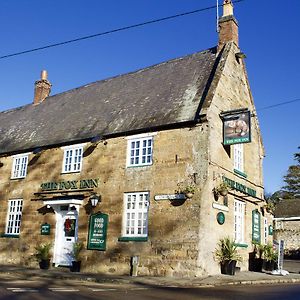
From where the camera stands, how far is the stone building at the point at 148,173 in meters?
15.5

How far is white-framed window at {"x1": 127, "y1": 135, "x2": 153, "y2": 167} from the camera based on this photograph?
1708 centimetres

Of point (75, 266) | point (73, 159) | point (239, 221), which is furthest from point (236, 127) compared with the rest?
point (75, 266)

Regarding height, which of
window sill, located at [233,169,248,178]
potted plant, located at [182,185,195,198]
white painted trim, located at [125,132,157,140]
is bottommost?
potted plant, located at [182,185,195,198]

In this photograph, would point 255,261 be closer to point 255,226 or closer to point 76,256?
point 255,226

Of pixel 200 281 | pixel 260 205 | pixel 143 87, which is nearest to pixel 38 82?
pixel 143 87

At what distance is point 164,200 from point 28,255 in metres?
8.02

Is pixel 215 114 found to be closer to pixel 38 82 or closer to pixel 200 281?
pixel 200 281

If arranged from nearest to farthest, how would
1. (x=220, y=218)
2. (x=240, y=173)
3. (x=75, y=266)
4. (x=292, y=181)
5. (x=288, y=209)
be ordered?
(x=220, y=218) → (x=75, y=266) → (x=240, y=173) → (x=288, y=209) → (x=292, y=181)

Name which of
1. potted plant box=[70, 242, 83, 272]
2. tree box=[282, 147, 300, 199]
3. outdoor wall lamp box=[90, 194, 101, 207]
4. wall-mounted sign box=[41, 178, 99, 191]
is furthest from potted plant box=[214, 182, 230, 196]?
tree box=[282, 147, 300, 199]

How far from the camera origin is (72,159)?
1941cm

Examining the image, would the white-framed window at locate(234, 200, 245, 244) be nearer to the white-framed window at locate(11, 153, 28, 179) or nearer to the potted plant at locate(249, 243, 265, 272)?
the potted plant at locate(249, 243, 265, 272)

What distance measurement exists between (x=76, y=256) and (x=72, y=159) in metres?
4.60

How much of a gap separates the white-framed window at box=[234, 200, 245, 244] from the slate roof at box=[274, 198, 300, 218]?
20829 mm

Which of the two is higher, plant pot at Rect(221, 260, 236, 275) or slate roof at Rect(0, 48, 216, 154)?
slate roof at Rect(0, 48, 216, 154)
